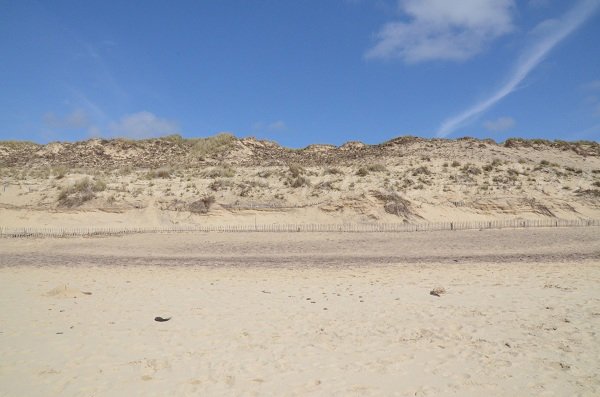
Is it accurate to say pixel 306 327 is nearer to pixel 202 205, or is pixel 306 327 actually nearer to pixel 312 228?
pixel 312 228

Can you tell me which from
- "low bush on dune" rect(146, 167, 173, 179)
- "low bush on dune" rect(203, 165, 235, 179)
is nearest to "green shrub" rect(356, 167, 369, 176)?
"low bush on dune" rect(203, 165, 235, 179)

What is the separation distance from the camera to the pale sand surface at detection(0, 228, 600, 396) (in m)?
5.19

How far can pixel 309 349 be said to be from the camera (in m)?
Result: 6.34

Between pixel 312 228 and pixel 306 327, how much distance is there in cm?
1534

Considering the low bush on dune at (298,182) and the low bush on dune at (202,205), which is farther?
the low bush on dune at (298,182)

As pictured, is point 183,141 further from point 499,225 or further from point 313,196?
point 499,225

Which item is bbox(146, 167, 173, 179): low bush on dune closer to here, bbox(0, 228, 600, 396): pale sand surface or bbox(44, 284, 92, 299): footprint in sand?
bbox(0, 228, 600, 396): pale sand surface

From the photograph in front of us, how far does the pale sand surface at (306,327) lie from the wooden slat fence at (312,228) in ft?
20.9

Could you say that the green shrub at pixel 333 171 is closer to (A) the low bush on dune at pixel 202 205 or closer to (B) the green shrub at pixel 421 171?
(B) the green shrub at pixel 421 171

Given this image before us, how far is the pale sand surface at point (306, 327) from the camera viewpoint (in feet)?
17.0

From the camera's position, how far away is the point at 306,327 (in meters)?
7.43

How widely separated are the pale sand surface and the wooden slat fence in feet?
20.9

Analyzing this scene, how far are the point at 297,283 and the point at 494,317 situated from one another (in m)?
5.24

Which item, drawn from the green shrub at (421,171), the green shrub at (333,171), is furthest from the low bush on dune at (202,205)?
the green shrub at (421,171)
